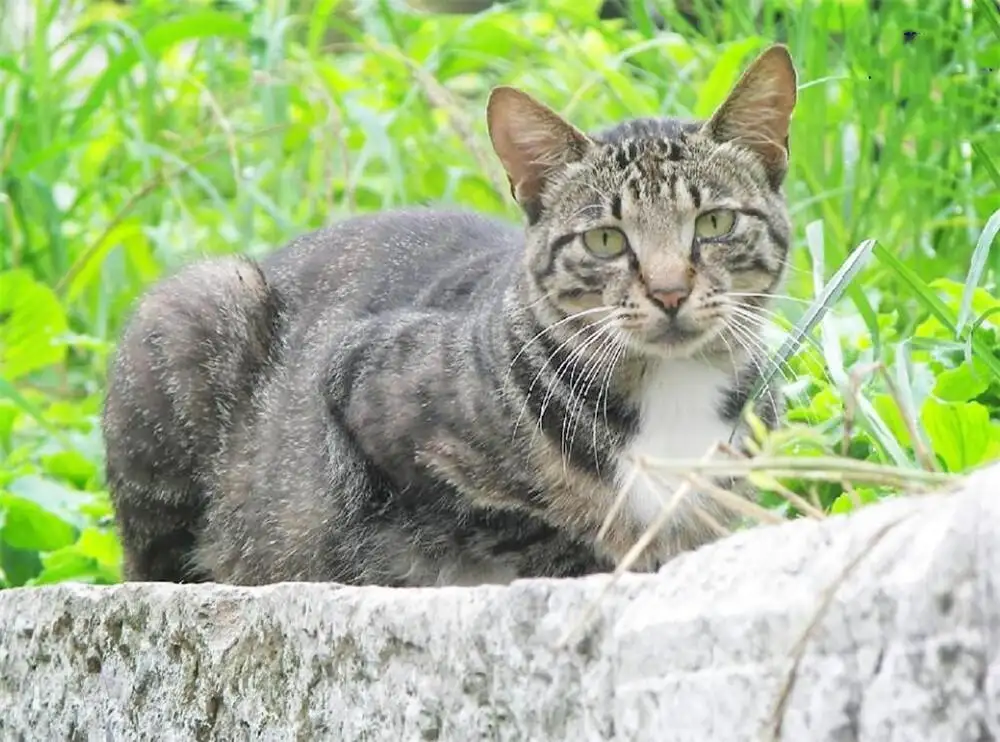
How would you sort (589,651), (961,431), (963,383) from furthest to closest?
(963,383) < (961,431) < (589,651)

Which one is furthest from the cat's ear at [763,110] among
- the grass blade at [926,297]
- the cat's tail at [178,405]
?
the cat's tail at [178,405]

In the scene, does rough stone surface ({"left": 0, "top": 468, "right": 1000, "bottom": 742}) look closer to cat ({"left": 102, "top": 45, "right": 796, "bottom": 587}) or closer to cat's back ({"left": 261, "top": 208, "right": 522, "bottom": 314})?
cat ({"left": 102, "top": 45, "right": 796, "bottom": 587})

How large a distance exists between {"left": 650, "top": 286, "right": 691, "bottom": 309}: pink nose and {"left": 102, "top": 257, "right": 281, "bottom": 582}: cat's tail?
960mm

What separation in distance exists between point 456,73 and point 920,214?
1671 mm

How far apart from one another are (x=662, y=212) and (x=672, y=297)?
0.16 m

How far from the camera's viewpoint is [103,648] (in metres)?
1.77

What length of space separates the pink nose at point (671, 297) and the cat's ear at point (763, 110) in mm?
317

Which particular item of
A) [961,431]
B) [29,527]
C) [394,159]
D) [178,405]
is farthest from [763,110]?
[394,159]

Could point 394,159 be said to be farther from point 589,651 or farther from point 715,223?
point 589,651

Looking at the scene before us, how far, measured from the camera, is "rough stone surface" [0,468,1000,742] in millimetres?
937

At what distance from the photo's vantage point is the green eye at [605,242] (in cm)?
218

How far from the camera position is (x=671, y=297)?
6.72ft

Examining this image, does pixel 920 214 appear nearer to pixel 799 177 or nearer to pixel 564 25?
pixel 799 177

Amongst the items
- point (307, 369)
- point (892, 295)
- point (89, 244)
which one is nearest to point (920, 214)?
point (892, 295)
